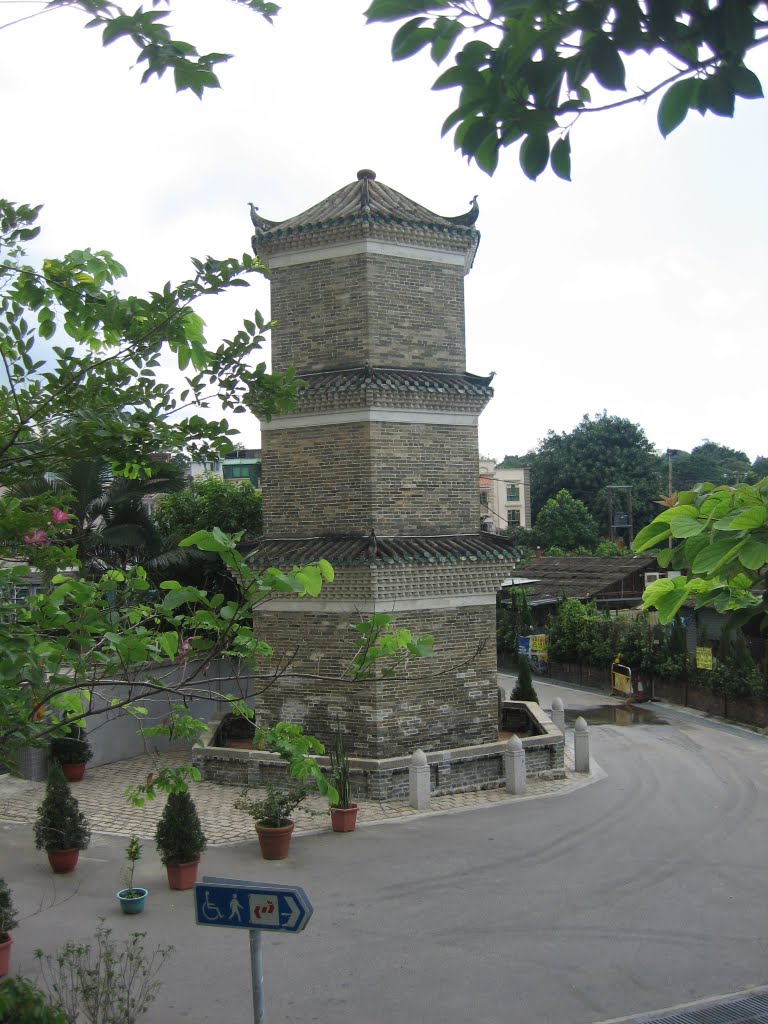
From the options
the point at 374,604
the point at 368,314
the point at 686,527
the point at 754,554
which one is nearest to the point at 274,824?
the point at 374,604

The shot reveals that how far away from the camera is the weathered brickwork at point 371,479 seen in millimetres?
15102

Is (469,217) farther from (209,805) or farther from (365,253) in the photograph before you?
(209,805)

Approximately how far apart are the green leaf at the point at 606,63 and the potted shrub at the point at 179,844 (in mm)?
10067

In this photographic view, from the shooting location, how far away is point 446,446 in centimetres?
1580

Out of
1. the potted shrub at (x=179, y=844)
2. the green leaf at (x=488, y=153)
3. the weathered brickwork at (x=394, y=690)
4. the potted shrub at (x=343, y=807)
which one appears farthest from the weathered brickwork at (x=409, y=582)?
the green leaf at (x=488, y=153)

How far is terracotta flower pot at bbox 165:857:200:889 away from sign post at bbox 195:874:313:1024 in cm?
695

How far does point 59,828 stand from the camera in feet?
37.8

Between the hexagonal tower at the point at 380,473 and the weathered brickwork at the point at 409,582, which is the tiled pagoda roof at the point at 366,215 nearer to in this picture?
the hexagonal tower at the point at 380,473

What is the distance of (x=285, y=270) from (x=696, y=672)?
16493mm

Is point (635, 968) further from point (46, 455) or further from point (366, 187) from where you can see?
point (366, 187)

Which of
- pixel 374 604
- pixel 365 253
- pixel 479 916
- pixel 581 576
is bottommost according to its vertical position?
pixel 479 916

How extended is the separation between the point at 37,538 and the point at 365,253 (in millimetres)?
10628

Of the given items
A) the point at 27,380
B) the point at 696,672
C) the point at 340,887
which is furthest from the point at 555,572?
the point at 27,380

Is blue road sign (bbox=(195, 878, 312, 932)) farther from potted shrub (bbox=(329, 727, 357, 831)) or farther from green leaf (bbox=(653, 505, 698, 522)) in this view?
potted shrub (bbox=(329, 727, 357, 831))
